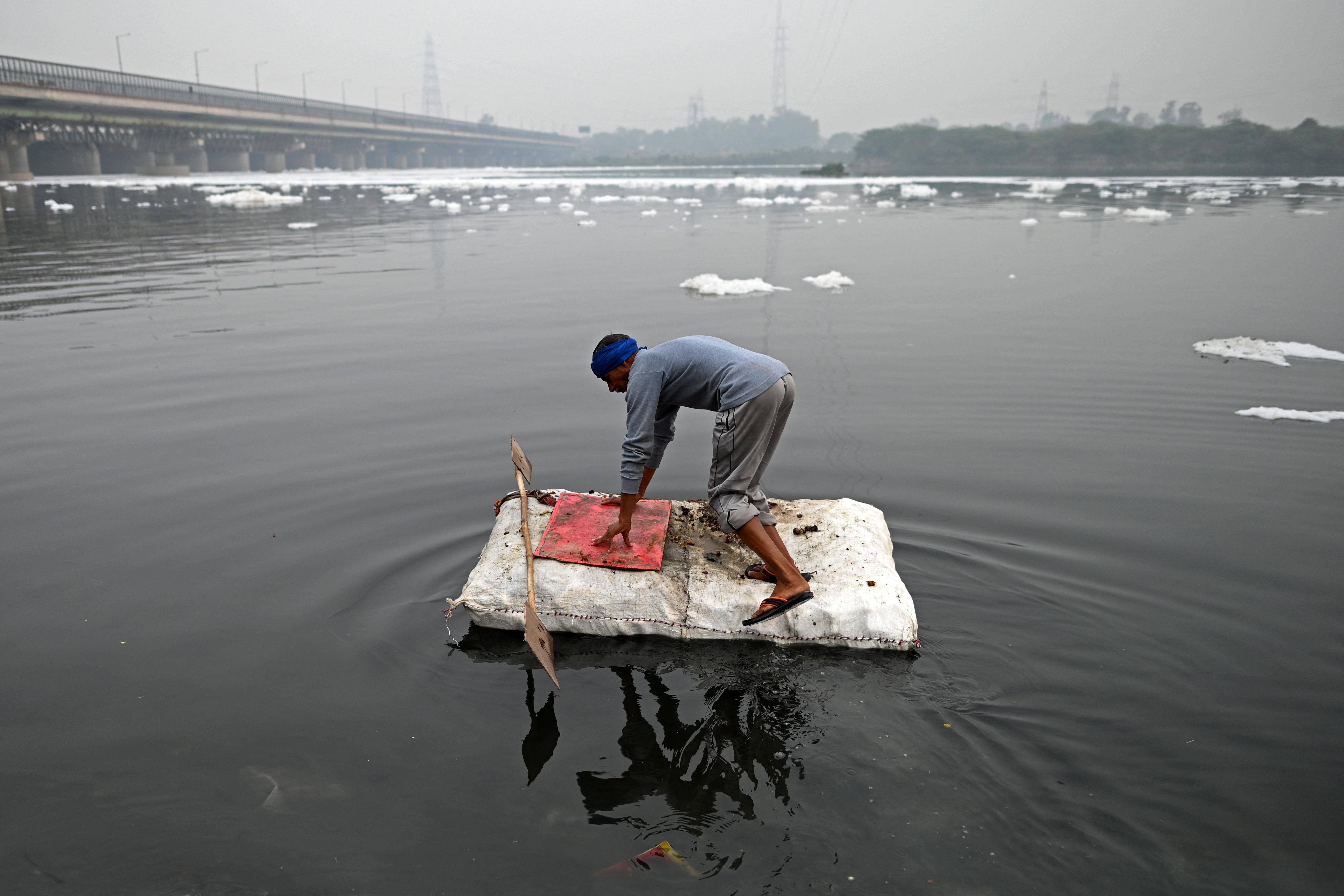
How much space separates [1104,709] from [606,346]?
113 inches

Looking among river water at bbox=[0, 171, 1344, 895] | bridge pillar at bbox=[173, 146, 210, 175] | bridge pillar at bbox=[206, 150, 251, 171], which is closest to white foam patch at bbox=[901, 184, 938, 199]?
river water at bbox=[0, 171, 1344, 895]

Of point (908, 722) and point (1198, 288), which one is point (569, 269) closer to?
point (1198, 288)

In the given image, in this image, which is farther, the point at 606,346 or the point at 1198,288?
the point at 1198,288

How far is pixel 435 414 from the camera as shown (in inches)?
325

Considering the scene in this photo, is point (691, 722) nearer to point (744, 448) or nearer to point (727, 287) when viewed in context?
point (744, 448)

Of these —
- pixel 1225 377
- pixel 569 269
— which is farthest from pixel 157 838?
pixel 569 269

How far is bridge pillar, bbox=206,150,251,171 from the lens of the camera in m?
83.5

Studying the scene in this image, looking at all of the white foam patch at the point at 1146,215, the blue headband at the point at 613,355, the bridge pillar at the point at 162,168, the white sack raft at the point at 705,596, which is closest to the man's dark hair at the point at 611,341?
the blue headband at the point at 613,355

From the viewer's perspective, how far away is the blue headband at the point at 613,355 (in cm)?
431

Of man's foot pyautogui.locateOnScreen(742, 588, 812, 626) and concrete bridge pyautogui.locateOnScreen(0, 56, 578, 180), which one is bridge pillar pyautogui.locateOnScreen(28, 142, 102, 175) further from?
man's foot pyautogui.locateOnScreen(742, 588, 812, 626)

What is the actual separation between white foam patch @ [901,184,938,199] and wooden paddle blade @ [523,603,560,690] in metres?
44.0

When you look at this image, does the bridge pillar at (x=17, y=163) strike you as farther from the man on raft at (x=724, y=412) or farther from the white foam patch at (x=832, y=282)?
the man on raft at (x=724, y=412)

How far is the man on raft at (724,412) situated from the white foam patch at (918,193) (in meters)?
43.3

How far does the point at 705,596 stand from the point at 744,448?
0.83 metres
